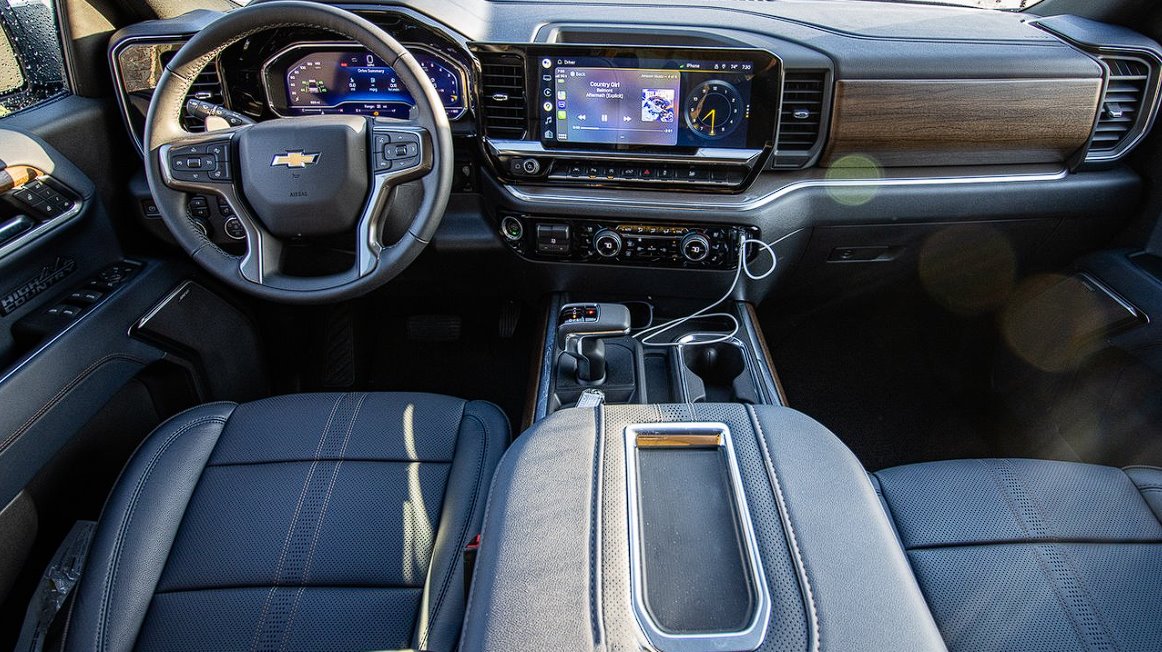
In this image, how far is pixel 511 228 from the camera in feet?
6.61

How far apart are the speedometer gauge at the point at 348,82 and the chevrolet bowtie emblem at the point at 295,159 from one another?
13.6 inches

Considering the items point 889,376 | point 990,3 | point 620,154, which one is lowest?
point 889,376

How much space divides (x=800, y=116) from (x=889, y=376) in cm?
124

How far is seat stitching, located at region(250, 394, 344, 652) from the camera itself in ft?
3.67

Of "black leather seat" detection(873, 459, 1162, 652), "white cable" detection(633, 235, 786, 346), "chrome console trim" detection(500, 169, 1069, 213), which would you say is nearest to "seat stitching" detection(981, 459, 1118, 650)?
"black leather seat" detection(873, 459, 1162, 652)

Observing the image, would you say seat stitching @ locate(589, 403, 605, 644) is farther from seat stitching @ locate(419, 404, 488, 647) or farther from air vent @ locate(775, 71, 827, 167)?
air vent @ locate(775, 71, 827, 167)

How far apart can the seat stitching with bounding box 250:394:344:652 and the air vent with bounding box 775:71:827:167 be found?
4.16 feet

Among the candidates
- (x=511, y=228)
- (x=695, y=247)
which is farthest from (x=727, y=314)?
(x=511, y=228)

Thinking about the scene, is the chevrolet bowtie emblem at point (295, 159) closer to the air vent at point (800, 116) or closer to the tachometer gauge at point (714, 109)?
the tachometer gauge at point (714, 109)

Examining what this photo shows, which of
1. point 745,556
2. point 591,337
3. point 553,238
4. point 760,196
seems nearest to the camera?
point 745,556

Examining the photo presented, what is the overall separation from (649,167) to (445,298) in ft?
3.31

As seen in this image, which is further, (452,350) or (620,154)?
(452,350)

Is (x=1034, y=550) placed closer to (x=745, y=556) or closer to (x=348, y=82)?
(x=745, y=556)

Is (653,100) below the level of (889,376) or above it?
above
